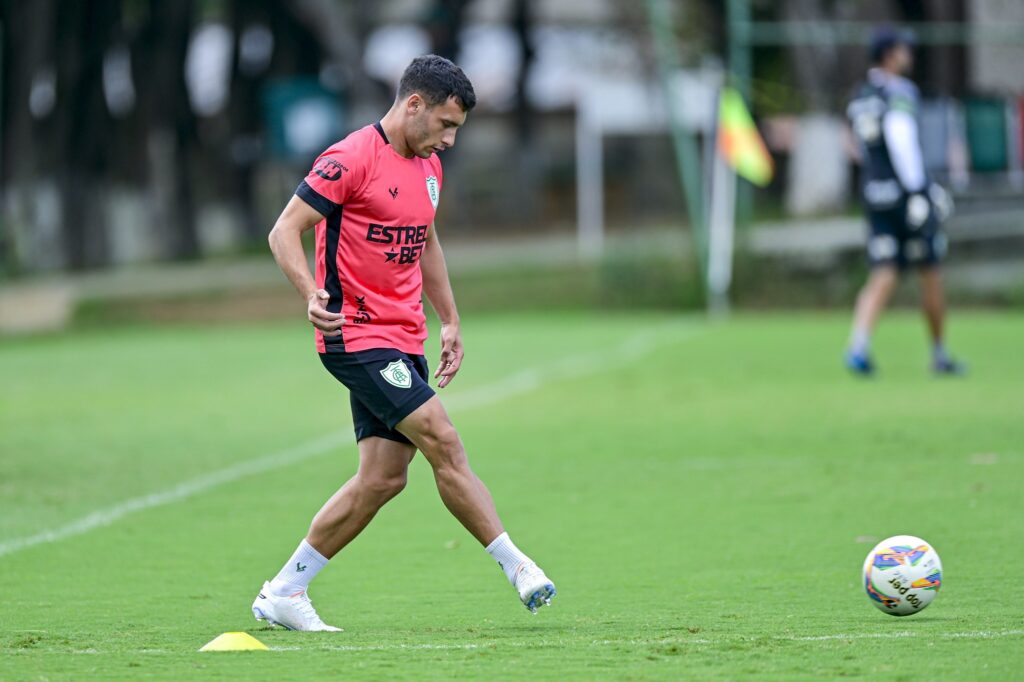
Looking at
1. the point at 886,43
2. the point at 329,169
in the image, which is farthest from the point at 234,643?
the point at 886,43

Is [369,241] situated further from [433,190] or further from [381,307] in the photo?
[433,190]

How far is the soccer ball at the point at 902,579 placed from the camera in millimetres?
6027

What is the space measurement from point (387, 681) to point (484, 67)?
49.9 meters

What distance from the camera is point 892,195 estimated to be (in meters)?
14.4

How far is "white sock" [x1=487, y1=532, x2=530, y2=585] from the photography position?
20.5 ft

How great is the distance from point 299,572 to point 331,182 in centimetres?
140

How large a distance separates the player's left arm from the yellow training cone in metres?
1.32

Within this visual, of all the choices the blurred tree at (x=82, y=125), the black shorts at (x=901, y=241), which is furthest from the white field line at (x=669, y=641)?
the blurred tree at (x=82, y=125)

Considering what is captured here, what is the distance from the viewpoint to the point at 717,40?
117 feet

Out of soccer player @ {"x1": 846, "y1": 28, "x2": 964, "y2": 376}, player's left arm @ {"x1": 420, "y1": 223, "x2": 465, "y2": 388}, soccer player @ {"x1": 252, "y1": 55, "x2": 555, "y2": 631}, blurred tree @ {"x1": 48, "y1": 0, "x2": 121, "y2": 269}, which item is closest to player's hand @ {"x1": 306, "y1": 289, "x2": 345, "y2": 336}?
→ soccer player @ {"x1": 252, "y1": 55, "x2": 555, "y2": 631}

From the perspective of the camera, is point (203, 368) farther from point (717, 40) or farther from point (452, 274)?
point (717, 40)

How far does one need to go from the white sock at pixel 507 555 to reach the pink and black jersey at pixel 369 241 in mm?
752

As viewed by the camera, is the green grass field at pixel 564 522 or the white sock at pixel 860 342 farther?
the white sock at pixel 860 342

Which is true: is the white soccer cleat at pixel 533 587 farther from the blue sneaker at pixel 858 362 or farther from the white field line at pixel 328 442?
the blue sneaker at pixel 858 362
